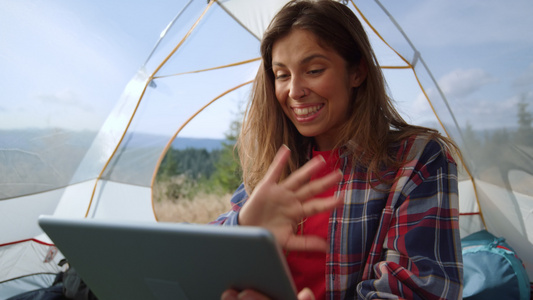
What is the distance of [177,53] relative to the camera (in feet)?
7.71

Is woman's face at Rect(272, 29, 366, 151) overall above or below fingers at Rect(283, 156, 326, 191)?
above

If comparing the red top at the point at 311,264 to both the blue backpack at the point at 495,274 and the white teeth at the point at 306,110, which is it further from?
the blue backpack at the point at 495,274

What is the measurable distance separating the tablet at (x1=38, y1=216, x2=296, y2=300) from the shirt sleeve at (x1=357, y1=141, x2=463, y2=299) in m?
0.37

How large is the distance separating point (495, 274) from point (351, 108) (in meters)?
1.26

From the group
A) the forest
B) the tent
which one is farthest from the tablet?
the tent

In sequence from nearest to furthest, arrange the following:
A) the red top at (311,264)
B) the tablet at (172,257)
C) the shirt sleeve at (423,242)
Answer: the tablet at (172,257), the shirt sleeve at (423,242), the red top at (311,264)

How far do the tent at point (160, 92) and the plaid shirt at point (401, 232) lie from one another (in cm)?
67

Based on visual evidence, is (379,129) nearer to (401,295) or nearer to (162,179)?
(401,295)

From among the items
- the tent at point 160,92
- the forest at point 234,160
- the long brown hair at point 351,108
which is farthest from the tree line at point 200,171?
the long brown hair at point 351,108

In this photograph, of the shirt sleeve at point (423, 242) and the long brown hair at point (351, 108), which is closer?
the shirt sleeve at point (423, 242)

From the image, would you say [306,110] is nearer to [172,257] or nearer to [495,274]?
[172,257]

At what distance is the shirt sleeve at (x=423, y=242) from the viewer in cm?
81

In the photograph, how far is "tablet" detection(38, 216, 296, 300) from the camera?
0.50 meters

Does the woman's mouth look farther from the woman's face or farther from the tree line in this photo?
the tree line
